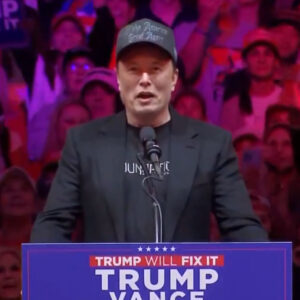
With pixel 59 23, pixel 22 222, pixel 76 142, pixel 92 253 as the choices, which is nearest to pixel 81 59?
pixel 59 23

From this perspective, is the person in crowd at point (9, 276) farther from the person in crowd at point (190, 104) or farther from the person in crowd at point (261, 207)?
the person in crowd at point (261, 207)

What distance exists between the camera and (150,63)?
241 cm

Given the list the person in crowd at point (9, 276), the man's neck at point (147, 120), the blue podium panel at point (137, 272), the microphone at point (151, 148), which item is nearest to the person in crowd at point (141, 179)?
the man's neck at point (147, 120)

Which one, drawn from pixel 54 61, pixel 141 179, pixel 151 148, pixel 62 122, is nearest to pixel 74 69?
pixel 54 61

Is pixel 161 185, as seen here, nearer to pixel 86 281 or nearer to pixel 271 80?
pixel 86 281

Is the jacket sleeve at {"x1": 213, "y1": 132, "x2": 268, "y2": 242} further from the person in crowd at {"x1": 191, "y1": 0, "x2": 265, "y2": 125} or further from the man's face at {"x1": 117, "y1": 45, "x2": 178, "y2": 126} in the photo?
the person in crowd at {"x1": 191, "y1": 0, "x2": 265, "y2": 125}

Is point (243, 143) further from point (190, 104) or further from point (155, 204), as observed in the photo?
point (155, 204)

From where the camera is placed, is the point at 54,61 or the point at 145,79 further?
the point at 54,61

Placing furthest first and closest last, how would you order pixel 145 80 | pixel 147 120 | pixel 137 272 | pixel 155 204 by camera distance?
pixel 147 120 < pixel 145 80 < pixel 155 204 < pixel 137 272

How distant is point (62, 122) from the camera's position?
384 cm

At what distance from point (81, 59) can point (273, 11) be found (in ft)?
3.01

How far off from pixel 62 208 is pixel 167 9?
168 cm

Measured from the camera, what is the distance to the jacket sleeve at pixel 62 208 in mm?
2322

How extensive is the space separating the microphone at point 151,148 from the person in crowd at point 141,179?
0.17 meters
